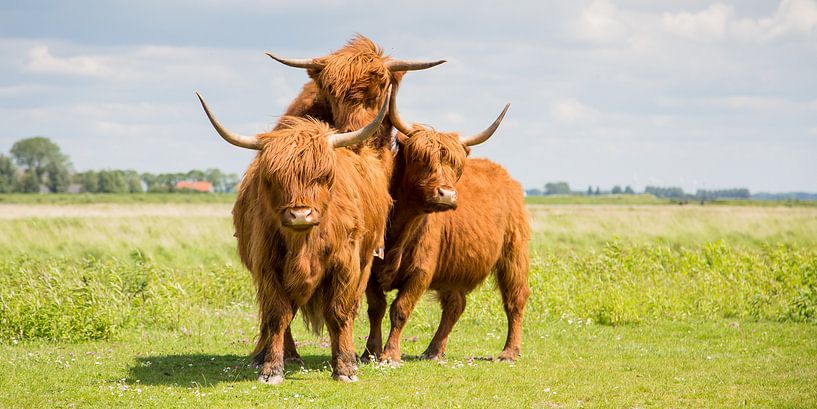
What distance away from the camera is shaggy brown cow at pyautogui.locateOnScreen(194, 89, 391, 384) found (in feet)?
21.7

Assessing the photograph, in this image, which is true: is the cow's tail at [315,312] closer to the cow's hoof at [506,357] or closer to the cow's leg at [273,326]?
the cow's leg at [273,326]

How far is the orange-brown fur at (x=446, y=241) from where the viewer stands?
8172 mm

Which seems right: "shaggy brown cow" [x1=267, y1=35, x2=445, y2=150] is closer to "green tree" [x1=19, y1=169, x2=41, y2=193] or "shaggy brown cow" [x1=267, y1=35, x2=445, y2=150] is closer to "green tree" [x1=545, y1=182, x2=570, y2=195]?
"green tree" [x1=19, y1=169, x2=41, y2=193]

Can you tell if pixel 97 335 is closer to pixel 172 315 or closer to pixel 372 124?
pixel 172 315

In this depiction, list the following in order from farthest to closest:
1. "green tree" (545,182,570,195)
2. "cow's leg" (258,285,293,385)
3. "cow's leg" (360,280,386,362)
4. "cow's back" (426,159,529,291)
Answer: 1. "green tree" (545,182,570,195)
2. "cow's back" (426,159,529,291)
3. "cow's leg" (360,280,386,362)
4. "cow's leg" (258,285,293,385)

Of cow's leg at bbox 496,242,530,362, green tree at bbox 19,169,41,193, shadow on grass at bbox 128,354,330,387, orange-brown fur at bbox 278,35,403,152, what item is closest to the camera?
shadow on grass at bbox 128,354,330,387

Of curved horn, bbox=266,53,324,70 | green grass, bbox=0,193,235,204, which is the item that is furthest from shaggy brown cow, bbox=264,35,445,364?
green grass, bbox=0,193,235,204

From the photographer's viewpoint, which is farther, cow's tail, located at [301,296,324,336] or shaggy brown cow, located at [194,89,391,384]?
cow's tail, located at [301,296,324,336]

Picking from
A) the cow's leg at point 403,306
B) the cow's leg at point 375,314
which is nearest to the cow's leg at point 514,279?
the cow's leg at point 403,306

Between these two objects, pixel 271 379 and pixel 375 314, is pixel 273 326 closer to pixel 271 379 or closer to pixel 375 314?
pixel 271 379

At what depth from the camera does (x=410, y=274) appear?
330 inches

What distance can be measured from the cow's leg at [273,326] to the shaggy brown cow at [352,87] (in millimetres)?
802

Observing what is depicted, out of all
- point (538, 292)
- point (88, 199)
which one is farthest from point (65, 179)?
point (538, 292)

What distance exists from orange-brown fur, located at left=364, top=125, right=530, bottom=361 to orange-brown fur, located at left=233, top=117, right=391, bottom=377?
0.58 m
